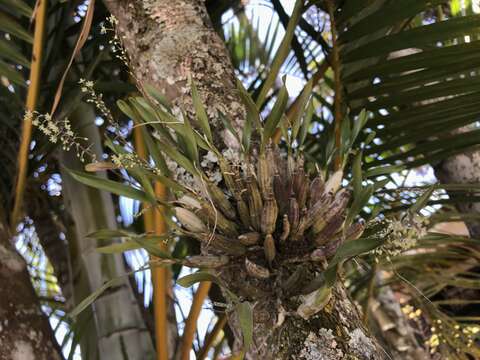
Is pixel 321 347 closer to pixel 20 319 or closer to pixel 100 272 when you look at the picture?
pixel 20 319

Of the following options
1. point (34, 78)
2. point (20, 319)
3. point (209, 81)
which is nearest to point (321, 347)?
point (209, 81)

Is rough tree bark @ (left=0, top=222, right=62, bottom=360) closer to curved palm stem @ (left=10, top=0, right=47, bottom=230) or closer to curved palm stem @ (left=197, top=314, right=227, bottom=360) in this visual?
curved palm stem @ (left=10, top=0, right=47, bottom=230)

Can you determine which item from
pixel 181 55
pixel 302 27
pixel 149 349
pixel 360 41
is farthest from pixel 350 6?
pixel 149 349

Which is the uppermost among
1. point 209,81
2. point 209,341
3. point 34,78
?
point 34,78

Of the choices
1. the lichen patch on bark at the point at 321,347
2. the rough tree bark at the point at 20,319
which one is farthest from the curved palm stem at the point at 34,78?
the lichen patch on bark at the point at 321,347

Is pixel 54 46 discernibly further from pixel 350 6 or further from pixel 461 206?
pixel 461 206
